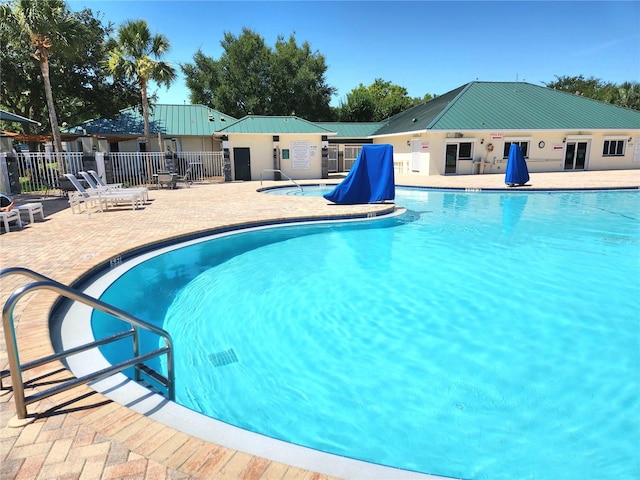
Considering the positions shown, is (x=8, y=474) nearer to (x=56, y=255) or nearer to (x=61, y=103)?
(x=56, y=255)

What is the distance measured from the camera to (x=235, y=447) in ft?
7.48

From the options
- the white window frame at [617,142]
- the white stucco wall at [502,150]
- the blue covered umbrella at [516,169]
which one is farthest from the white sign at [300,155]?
the white window frame at [617,142]

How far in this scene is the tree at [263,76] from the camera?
35.2m

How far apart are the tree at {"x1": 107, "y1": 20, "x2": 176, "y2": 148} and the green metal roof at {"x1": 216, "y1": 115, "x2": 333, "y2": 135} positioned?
427 centimetres

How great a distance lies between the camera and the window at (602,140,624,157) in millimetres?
26297

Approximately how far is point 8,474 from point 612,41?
123 feet

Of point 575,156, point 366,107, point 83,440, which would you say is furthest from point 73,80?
point 575,156

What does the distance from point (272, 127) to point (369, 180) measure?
1174 cm

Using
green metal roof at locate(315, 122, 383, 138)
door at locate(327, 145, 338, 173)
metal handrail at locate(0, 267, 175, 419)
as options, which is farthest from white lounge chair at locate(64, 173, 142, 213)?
green metal roof at locate(315, 122, 383, 138)

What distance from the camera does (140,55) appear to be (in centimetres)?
2030

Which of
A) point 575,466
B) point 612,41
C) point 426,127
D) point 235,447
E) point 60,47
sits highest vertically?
point 612,41

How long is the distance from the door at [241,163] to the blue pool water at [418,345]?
46.8ft

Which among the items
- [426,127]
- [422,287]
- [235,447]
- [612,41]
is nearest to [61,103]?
[426,127]

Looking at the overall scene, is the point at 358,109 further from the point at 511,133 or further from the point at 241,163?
the point at 241,163
